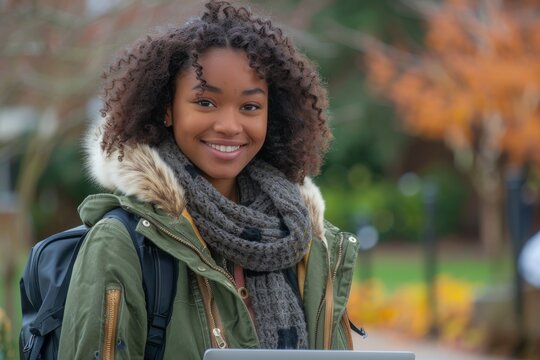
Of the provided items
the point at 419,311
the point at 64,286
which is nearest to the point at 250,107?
the point at 64,286

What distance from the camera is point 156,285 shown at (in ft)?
8.76

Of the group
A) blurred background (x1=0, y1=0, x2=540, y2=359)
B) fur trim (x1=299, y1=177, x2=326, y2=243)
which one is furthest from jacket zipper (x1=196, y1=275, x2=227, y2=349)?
blurred background (x1=0, y1=0, x2=540, y2=359)

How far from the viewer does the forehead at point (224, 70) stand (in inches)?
113

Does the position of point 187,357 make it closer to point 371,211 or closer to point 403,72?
point 403,72

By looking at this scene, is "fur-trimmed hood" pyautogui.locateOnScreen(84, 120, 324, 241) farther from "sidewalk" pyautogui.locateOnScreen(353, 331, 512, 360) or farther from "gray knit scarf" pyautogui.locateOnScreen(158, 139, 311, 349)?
"sidewalk" pyautogui.locateOnScreen(353, 331, 512, 360)

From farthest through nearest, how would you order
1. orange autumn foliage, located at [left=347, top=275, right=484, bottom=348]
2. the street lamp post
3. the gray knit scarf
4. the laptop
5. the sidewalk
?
the street lamp post
orange autumn foliage, located at [left=347, top=275, right=484, bottom=348]
the sidewalk
the gray knit scarf
the laptop

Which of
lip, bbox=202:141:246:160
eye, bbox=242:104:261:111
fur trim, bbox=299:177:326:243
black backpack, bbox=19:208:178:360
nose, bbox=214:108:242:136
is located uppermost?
eye, bbox=242:104:261:111

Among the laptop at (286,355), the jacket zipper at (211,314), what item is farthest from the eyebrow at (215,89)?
the laptop at (286,355)

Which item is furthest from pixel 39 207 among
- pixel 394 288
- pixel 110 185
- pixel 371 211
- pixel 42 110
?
pixel 110 185

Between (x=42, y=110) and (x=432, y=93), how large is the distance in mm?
7621

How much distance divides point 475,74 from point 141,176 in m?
12.4

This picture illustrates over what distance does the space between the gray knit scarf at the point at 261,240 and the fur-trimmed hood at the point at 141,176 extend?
5 centimetres

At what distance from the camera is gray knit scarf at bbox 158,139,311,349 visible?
282 cm

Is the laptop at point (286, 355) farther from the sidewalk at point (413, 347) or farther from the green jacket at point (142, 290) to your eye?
the sidewalk at point (413, 347)
